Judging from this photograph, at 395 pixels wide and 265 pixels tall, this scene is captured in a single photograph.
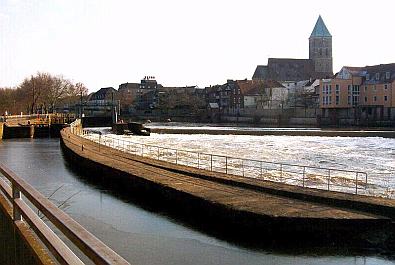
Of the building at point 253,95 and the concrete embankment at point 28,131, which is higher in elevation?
the building at point 253,95

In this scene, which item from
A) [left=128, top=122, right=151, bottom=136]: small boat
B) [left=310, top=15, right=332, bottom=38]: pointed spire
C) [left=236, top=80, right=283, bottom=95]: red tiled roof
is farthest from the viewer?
Result: [left=310, top=15, right=332, bottom=38]: pointed spire

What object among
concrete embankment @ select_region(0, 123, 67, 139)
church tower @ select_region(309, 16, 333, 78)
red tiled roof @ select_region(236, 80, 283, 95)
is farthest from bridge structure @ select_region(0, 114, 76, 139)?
church tower @ select_region(309, 16, 333, 78)

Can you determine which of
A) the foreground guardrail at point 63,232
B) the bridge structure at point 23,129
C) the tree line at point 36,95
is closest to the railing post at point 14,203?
the foreground guardrail at point 63,232

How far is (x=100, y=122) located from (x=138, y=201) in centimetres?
10042

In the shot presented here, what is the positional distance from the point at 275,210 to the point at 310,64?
591 feet

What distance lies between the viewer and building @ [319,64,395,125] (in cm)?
10119

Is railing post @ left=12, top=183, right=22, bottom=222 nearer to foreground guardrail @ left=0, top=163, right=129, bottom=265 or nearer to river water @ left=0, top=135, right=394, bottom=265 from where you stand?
foreground guardrail @ left=0, top=163, right=129, bottom=265

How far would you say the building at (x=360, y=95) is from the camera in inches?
3984

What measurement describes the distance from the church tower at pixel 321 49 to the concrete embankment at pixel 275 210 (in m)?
178

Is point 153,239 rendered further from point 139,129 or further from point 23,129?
point 139,129

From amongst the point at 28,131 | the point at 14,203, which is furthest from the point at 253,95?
the point at 14,203

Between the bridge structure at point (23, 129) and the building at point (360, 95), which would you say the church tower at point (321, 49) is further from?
the bridge structure at point (23, 129)

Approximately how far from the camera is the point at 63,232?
4262 millimetres

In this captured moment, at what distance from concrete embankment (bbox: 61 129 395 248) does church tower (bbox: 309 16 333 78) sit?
178 metres
